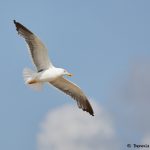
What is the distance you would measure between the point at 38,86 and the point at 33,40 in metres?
1.12

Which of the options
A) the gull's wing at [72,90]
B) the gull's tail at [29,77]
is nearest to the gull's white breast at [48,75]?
the gull's tail at [29,77]

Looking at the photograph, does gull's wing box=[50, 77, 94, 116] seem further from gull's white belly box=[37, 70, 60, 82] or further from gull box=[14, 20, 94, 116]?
gull's white belly box=[37, 70, 60, 82]

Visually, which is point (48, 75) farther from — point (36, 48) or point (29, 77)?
point (36, 48)

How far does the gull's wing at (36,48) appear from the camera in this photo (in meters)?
17.7

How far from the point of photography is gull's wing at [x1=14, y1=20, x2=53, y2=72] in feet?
58.1

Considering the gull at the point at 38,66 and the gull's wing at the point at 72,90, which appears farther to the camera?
the gull's wing at the point at 72,90

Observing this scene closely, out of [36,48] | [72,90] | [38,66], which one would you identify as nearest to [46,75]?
[38,66]

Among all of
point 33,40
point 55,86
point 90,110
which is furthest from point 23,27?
point 90,110

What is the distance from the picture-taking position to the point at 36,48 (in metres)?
17.8

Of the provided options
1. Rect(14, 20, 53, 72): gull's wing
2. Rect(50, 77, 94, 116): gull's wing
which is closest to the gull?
Rect(14, 20, 53, 72): gull's wing

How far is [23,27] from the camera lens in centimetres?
1783

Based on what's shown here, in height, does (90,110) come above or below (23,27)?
below

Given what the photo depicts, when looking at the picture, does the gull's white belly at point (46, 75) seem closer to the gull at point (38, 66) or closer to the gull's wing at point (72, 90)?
the gull at point (38, 66)

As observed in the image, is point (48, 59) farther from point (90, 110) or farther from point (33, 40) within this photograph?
point (90, 110)
